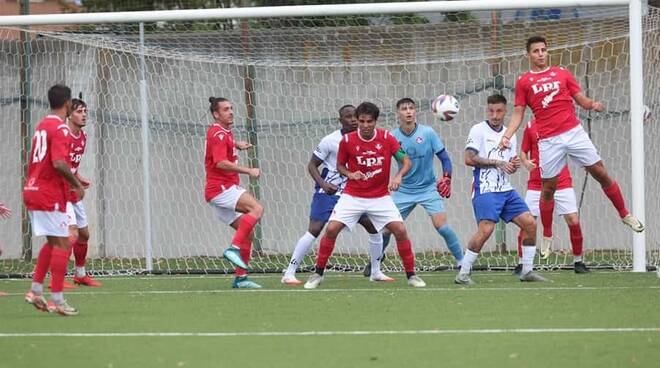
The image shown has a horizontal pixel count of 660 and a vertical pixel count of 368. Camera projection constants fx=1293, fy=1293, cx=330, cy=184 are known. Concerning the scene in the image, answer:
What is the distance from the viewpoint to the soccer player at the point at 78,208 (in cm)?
1386

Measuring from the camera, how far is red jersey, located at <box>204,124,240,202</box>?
1316cm

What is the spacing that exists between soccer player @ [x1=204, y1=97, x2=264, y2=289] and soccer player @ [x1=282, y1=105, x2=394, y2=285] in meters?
0.55

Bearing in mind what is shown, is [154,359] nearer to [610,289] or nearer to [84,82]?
[610,289]

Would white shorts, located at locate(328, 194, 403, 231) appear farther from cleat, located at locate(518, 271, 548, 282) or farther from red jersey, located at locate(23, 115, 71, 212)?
red jersey, located at locate(23, 115, 71, 212)

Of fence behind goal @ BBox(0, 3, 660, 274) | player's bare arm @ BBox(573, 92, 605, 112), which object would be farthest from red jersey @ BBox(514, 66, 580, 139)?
fence behind goal @ BBox(0, 3, 660, 274)

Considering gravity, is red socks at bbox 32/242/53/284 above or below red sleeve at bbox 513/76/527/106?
below

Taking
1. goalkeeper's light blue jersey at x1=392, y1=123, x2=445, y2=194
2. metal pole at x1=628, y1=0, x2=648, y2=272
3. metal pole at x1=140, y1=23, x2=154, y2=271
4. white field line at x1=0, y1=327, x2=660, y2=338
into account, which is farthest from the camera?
metal pole at x1=140, y1=23, x2=154, y2=271

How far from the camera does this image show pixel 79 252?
14406mm

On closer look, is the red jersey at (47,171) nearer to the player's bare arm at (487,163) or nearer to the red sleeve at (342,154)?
the red sleeve at (342,154)

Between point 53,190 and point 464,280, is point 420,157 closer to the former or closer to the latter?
point 464,280

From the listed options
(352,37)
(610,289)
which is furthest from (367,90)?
(610,289)

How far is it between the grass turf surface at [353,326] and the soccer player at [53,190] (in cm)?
30

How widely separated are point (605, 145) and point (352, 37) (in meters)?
3.60

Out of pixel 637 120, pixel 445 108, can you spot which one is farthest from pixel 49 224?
pixel 637 120
